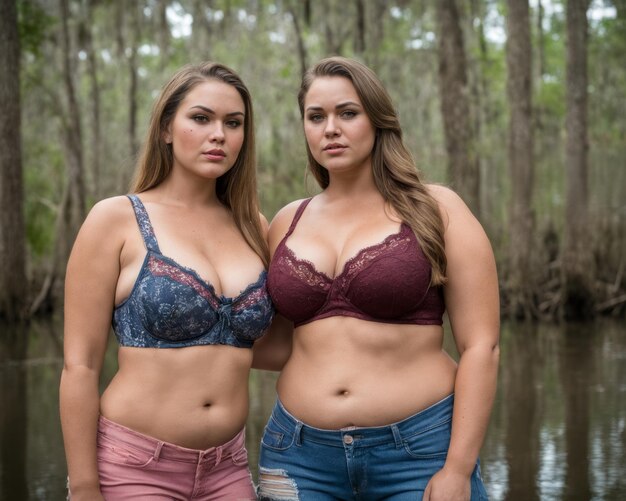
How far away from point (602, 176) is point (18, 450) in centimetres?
1224

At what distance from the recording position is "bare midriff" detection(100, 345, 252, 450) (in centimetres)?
308

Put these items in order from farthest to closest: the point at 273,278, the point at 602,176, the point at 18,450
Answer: the point at 602,176
the point at 18,450
the point at 273,278

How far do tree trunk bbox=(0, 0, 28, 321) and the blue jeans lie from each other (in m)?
13.1

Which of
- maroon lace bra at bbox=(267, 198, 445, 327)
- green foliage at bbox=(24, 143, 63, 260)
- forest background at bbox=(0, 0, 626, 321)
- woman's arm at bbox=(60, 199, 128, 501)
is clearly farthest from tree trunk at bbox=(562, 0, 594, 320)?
woman's arm at bbox=(60, 199, 128, 501)

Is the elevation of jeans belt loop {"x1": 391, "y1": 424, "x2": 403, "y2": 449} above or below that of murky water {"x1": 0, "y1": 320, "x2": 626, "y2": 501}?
above

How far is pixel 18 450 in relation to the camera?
6.84 meters

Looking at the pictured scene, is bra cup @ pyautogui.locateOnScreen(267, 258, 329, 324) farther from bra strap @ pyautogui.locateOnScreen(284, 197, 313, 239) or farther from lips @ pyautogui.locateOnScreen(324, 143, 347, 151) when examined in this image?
lips @ pyautogui.locateOnScreen(324, 143, 347, 151)

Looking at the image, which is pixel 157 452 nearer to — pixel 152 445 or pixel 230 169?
pixel 152 445

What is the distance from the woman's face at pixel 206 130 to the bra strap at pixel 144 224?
228 millimetres

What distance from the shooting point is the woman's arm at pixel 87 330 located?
302cm

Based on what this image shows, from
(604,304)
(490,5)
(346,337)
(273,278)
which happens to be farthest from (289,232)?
(490,5)

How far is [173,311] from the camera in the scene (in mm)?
3066

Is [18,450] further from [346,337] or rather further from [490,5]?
[490,5]

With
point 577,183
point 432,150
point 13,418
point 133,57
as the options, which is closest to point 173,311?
point 13,418
